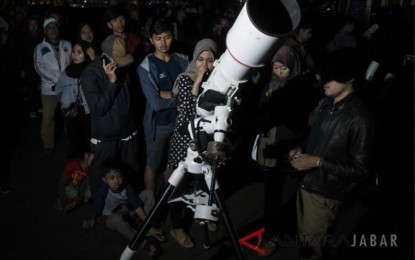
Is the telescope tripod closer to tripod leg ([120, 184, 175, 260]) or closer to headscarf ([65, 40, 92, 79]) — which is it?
tripod leg ([120, 184, 175, 260])

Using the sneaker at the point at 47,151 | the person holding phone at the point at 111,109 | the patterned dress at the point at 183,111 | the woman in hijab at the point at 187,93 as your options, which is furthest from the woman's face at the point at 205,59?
the sneaker at the point at 47,151

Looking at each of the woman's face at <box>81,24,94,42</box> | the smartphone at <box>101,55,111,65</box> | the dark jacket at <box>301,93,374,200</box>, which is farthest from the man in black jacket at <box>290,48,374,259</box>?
the woman's face at <box>81,24,94,42</box>

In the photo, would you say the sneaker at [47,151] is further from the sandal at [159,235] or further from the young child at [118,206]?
the sandal at [159,235]

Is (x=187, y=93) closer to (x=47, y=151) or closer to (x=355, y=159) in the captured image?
(x=355, y=159)

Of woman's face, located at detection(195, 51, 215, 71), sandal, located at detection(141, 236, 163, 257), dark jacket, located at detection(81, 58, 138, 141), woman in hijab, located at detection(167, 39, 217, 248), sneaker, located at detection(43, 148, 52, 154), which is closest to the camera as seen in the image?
woman in hijab, located at detection(167, 39, 217, 248)

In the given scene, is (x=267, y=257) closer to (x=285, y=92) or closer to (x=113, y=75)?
(x=285, y=92)

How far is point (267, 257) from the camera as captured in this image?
341 cm

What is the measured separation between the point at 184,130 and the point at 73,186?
6.56 feet

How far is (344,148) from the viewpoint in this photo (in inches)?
103

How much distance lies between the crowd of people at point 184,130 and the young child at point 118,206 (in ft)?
0.03

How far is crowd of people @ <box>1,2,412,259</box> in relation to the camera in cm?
263

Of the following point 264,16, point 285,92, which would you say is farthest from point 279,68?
point 264,16

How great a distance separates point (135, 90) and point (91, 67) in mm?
614

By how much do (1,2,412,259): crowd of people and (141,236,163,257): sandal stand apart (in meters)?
0.01
